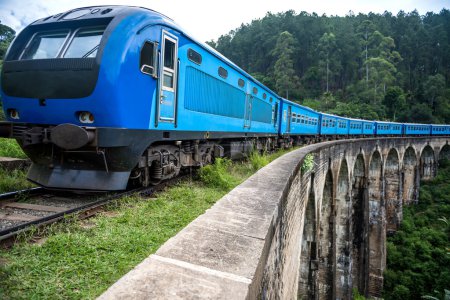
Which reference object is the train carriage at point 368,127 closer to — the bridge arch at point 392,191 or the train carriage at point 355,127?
the train carriage at point 355,127

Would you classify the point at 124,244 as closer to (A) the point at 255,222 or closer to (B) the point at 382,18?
(A) the point at 255,222

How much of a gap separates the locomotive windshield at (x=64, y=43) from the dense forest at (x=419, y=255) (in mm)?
22379

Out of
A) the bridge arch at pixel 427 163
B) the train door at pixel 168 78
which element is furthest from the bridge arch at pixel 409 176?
the train door at pixel 168 78

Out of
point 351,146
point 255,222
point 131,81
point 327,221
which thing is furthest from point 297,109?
point 255,222

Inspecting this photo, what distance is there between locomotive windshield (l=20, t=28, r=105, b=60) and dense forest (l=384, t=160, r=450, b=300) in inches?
881

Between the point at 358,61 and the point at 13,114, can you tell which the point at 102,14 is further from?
the point at 358,61

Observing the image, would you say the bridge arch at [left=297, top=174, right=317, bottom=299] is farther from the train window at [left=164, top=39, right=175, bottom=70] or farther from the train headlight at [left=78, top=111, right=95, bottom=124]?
the train headlight at [left=78, top=111, right=95, bottom=124]

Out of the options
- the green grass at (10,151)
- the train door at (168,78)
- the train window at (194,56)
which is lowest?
the green grass at (10,151)

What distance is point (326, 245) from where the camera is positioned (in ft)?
46.3

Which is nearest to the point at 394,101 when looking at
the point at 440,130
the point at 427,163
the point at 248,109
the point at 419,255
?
the point at 440,130

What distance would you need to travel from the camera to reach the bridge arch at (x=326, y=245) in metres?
14.1

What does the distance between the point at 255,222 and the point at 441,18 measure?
108855mm

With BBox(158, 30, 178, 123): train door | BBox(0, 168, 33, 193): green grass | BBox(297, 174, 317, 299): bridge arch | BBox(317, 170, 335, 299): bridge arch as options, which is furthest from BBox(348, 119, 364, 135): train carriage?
BBox(0, 168, 33, 193): green grass

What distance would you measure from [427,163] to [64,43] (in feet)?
Result: 156
